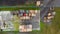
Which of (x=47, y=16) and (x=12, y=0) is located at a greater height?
(x=12, y=0)

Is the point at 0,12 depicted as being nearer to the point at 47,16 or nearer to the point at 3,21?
the point at 3,21

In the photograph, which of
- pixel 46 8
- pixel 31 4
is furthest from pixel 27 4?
pixel 46 8

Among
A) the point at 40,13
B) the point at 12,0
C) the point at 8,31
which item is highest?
the point at 12,0

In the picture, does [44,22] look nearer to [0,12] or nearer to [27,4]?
[27,4]

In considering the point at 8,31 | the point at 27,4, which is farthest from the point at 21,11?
the point at 8,31

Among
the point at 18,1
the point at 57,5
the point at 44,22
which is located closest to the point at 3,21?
the point at 18,1

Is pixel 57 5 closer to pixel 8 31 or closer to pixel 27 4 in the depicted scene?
pixel 27 4

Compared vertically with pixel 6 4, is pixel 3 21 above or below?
below
